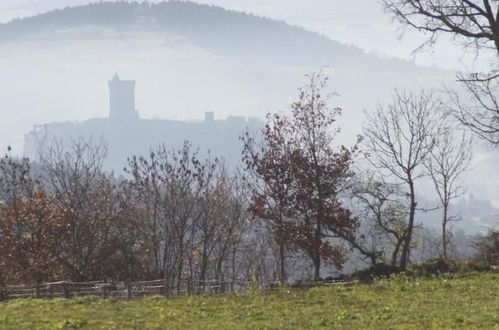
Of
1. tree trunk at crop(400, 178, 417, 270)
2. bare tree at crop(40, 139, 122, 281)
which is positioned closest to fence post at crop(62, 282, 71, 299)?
bare tree at crop(40, 139, 122, 281)

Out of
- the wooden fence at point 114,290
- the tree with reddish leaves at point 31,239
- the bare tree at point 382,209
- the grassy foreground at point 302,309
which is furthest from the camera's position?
the tree with reddish leaves at point 31,239

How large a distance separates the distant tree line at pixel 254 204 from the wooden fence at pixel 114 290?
145 inches

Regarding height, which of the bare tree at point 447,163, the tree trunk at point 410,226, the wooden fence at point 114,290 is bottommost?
the wooden fence at point 114,290

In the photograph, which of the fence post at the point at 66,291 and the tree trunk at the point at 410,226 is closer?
the fence post at the point at 66,291

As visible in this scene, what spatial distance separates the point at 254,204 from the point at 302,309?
13.9 meters

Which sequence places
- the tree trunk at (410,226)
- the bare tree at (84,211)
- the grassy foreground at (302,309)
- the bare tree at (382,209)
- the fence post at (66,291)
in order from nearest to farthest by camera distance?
1. the grassy foreground at (302,309)
2. the fence post at (66,291)
3. the tree trunk at (410,226)
4. the bare tree at (382,209)
5. the bare tree at (84,211)

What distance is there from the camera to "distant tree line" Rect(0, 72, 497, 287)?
31.1 m

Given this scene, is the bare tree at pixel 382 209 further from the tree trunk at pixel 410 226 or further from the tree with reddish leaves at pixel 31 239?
the tree with reddish leaves at pixel 31 239

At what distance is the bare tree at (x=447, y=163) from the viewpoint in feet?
123

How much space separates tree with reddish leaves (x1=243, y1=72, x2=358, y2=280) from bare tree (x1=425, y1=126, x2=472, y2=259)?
8.30 m

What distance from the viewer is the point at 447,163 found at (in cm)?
3844

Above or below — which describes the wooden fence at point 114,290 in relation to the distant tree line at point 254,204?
below

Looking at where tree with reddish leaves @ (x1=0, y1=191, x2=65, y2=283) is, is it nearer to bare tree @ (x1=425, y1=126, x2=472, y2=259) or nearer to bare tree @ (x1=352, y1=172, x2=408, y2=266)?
bare tree @ (x1=352, y1=172, x2=408, y2=266)

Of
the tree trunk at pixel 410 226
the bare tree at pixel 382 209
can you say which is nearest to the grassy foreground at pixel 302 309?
the tree trunk at pixel 410 226
